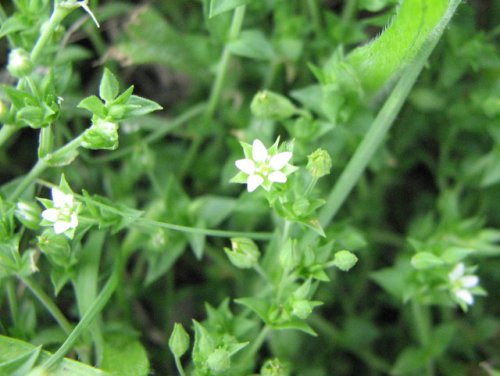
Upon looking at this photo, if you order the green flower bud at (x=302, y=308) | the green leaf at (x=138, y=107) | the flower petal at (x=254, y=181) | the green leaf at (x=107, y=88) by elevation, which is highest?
the green leaf at (x=107, y=88)

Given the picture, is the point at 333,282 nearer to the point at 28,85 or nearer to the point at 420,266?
the point at 420,266

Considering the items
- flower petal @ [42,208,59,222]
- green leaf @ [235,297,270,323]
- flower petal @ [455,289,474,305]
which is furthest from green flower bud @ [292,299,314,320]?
flower petal @ [42,208,59,222]

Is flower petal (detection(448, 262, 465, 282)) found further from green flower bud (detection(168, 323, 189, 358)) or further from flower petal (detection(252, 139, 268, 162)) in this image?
green flower bud (detection(168, 323, 189, 358))

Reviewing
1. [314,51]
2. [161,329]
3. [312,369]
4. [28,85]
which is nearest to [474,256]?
[312,369]

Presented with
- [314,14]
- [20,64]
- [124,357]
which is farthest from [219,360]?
[314,14]

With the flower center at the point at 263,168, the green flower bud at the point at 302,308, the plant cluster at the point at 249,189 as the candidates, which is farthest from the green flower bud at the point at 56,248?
the green flower bud at the point at 302,308

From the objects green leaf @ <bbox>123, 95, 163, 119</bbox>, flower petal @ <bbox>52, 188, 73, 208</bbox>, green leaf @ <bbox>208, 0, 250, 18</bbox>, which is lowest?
flower petal @ <bbox>52, 188, 73, 208</bbox>

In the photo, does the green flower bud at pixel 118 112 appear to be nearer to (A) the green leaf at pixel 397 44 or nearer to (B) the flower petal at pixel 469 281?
(A) the green leaf at pixel 397 44
